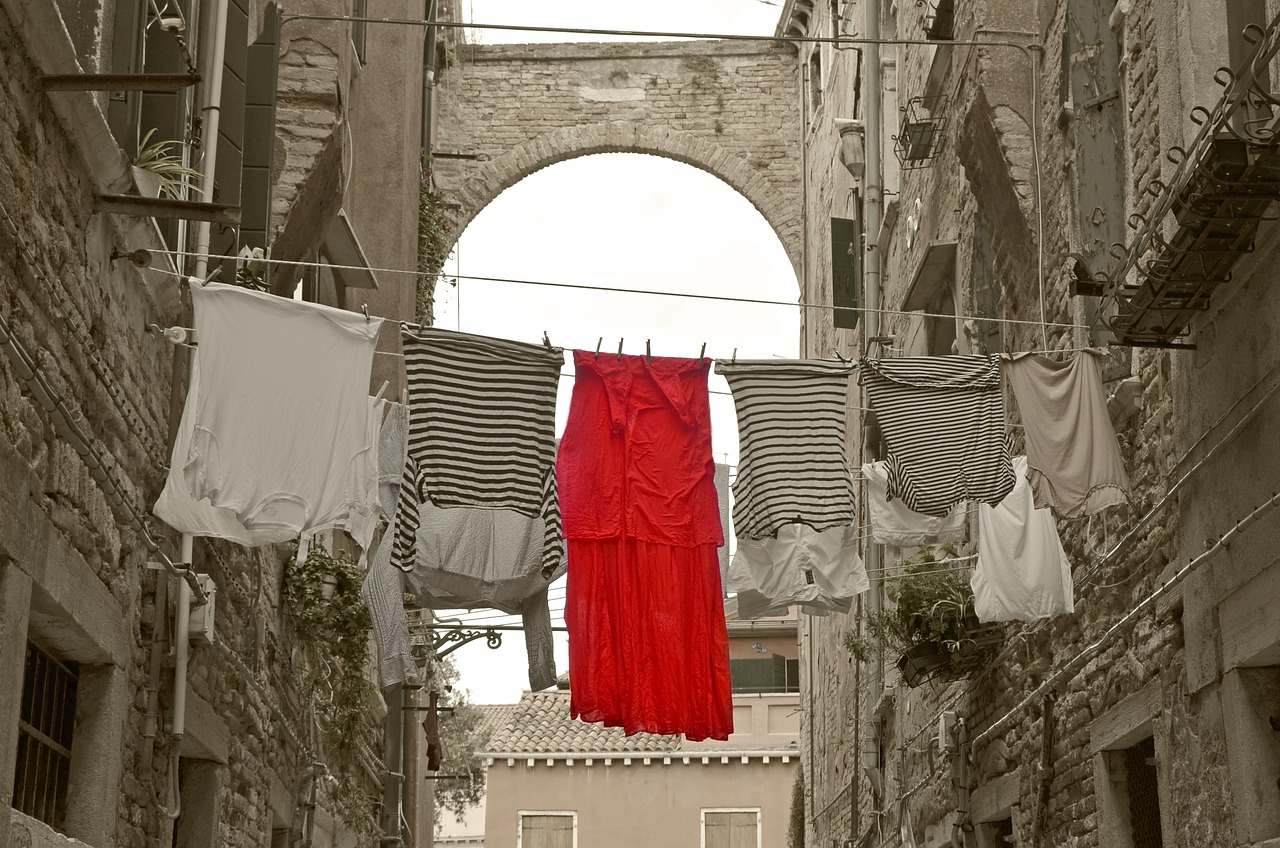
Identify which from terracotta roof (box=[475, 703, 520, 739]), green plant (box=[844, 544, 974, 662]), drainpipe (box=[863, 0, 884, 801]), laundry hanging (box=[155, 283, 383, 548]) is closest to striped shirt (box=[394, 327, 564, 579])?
laundry hanging (box=[155, 283, 383, 548])

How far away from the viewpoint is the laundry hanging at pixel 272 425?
6.60 m

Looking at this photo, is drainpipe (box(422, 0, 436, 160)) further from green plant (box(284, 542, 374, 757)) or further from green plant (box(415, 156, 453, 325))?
green plant (box(284, 542, 374, 757))

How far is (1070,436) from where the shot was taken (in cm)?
729

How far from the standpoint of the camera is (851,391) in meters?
17.7

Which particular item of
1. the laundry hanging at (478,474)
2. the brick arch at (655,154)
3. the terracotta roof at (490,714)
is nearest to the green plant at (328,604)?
the laundry hanging at (478,474)

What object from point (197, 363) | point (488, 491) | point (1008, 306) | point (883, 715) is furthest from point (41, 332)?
point (883, 715)

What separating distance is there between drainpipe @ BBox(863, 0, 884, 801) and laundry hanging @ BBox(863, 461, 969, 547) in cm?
619

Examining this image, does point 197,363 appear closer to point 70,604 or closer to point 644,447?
point 70,604

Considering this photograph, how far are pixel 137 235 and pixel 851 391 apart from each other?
39.5 ft

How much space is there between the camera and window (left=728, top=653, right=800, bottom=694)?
3294 cm

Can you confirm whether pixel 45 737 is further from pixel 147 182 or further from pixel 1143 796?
pixel 1143 796

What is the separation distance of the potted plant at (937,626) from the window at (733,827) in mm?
20819

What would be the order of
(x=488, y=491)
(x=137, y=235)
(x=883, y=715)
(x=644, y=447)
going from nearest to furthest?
(x=137, y=235), (x=488, y=491), (x=644, y=447), (x=883, y=715)

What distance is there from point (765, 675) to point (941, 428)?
85.7ft
